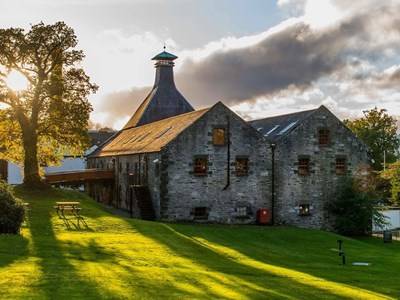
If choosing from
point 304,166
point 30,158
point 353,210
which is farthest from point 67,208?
point 353,210

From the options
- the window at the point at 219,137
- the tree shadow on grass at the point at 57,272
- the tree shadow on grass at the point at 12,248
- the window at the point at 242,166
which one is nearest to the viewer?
the tree shadow on grass at the point at 57,272

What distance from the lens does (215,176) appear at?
40.4 meters

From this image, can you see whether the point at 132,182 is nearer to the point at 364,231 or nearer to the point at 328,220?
the point at 328,220

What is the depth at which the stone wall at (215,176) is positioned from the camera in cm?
3916

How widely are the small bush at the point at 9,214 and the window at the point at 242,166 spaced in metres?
18.1

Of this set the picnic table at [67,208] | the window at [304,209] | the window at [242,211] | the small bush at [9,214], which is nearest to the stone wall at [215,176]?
the window at [242,211]

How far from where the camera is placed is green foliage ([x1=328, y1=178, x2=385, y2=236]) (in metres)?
42.2

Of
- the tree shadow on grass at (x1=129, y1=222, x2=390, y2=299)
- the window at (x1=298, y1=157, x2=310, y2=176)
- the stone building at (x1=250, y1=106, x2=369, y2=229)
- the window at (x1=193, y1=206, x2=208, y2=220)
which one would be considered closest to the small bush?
the tree shadow on grass at (x1=129, y1=222, x2=390, y2=299)

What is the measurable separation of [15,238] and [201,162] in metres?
17.6

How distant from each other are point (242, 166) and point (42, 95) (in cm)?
1641

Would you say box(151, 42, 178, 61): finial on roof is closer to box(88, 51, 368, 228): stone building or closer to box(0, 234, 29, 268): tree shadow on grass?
box(88, 51, 368, 228): stone building

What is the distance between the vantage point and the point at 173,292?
15.5m

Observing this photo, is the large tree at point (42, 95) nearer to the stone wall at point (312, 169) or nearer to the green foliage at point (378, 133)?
the stone wall at point (312, 169)

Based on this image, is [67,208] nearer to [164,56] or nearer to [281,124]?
[281,124]
